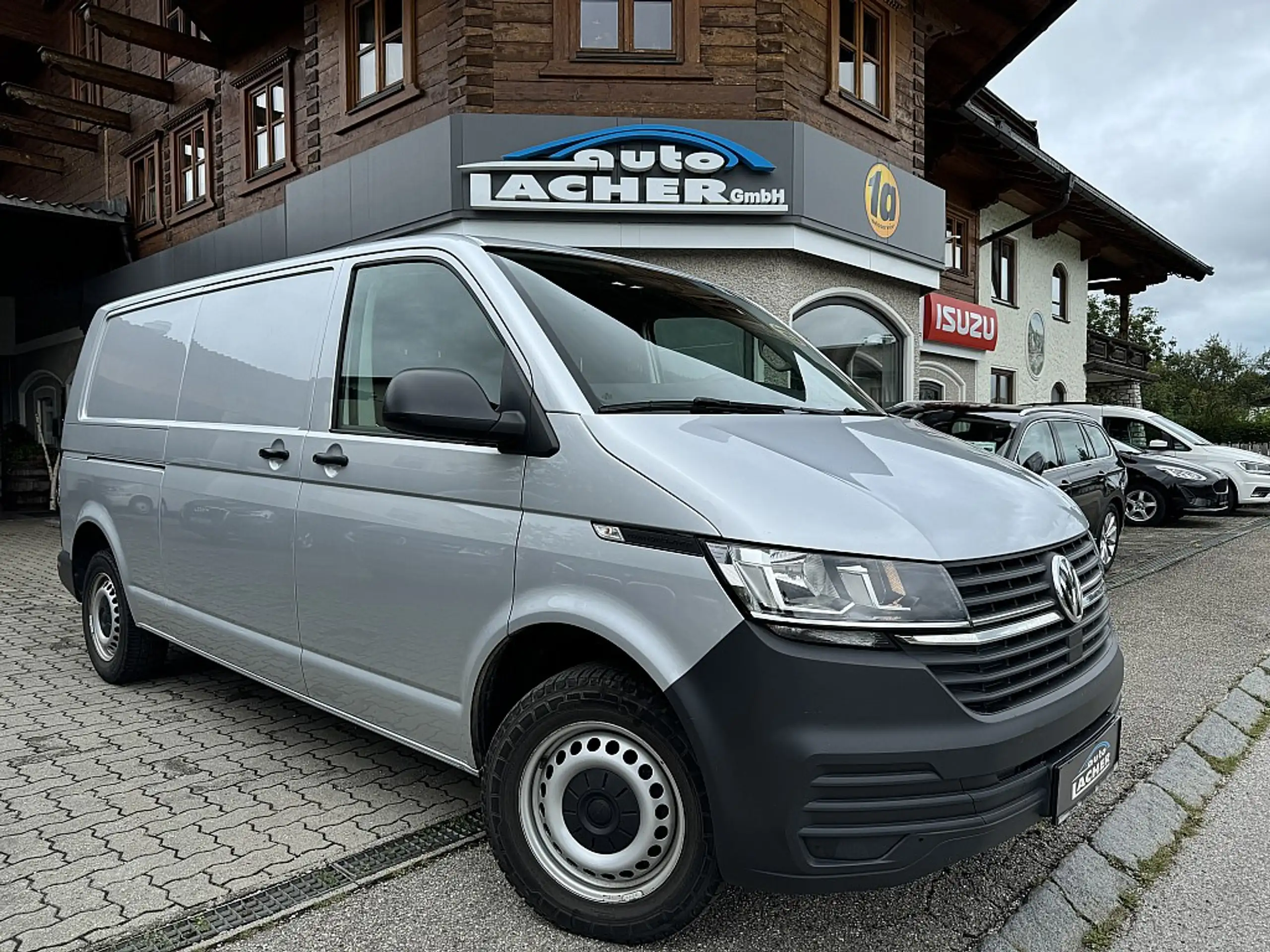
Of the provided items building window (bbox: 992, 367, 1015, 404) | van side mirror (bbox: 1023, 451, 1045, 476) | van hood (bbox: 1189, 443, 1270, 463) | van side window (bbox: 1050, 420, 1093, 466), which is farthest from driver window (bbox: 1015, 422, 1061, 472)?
building window (bbox: 992, 367, 1015, 404)

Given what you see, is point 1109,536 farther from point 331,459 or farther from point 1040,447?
point 331,459

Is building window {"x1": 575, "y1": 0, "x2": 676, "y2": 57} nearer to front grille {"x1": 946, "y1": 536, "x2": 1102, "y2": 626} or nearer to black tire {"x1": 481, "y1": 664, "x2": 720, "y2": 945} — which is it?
front grille {"x1": 946, "y1": 536, "x2": 1102, "y2": 626}

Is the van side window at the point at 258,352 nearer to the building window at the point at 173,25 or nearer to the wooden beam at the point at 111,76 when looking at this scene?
the wooden beam at the point at 111,76

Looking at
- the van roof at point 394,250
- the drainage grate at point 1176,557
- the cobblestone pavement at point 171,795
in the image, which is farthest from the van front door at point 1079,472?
the cobblestone pavement at point 171,795

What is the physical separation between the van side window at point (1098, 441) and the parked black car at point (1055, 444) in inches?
0.4

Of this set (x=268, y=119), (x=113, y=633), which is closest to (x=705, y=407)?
(x=113, y=633)

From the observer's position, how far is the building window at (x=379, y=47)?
35.0 feet

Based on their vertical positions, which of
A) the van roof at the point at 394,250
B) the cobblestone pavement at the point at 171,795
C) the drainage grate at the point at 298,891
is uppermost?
the van roof at the point at 394,250

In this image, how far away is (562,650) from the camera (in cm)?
271

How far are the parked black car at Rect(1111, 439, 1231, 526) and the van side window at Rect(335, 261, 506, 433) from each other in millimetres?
13052

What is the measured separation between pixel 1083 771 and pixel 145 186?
1908 centimetres

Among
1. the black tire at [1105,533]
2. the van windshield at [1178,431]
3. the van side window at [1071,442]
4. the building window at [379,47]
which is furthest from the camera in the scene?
the van windshield at [1178,431]

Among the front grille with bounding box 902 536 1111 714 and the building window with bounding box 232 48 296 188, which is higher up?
the building window with bounding box 232 48 296 188

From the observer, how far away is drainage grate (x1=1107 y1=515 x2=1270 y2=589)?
873 centimetres
